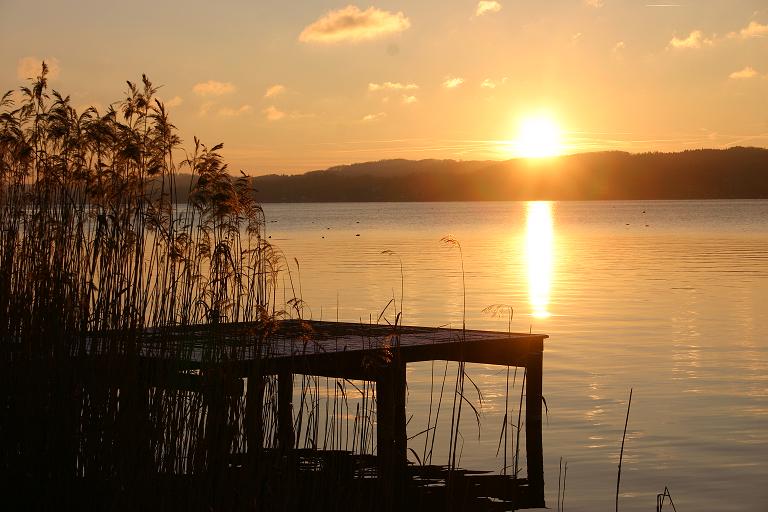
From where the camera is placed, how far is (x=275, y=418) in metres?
8.80

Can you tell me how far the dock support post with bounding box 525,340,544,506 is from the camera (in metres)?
11.3

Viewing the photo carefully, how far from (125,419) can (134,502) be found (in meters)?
0.51

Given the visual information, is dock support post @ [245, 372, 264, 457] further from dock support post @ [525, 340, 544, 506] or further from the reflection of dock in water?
dock support post @ [525, 340, 544, 506]

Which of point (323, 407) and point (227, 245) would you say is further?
point (323, 407)

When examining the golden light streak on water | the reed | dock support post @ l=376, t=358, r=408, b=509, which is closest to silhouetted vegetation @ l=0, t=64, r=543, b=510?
the reed

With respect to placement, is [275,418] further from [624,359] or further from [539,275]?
[539,275]

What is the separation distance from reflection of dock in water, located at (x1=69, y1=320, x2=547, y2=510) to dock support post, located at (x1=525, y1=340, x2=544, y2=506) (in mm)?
242

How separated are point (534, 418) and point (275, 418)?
4.16 metres

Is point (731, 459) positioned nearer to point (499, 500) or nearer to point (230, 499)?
point (499, 500)

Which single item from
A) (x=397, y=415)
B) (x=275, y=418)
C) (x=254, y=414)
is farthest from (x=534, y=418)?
(x=254, y=414)

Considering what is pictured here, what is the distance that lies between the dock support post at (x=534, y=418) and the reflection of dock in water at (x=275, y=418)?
9.5 inches

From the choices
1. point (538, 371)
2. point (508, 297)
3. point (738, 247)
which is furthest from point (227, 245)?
point (738, 247)

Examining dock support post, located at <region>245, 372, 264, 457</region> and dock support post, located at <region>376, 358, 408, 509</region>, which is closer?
dock support post, located at <region>245, 372, 264, 457</region>

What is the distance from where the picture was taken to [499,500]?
34.3 ft
